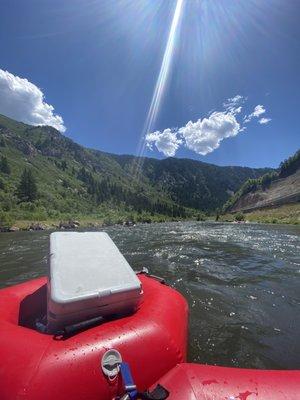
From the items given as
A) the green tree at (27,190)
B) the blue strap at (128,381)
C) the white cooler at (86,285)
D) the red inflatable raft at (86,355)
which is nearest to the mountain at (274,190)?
the green tree at (27,190)

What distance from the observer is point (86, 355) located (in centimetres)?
353

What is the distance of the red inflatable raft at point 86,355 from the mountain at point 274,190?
288 feet

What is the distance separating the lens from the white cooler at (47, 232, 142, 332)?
4.07 meters

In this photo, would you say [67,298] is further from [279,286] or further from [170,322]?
[279,286]

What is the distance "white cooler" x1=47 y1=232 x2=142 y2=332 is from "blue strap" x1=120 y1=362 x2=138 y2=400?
3.08ft

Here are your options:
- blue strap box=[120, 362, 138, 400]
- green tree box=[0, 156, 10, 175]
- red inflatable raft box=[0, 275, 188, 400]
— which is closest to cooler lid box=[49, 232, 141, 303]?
red inflatable raft box=[0, 275, 188, 400]

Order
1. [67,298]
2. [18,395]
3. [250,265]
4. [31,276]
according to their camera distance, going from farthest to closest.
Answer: [250,265], [31,276], [67,298], [18,395]

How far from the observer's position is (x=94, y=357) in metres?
3.53

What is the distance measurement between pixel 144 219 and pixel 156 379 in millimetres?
74263

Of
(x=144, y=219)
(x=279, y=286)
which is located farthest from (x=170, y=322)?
(x=144, y=219)

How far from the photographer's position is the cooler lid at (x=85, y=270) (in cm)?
423

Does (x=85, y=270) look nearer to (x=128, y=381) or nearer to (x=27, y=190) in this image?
(x=128, y=381)

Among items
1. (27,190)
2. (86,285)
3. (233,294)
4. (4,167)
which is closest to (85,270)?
(86,285)

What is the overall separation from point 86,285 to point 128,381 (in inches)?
56.8
